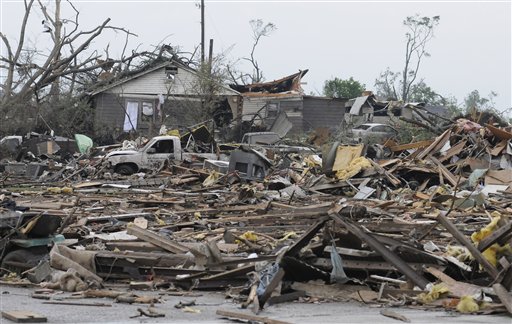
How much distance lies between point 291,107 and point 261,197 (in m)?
27.3

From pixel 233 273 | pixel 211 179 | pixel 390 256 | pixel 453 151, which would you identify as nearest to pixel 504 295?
pixel 390 256

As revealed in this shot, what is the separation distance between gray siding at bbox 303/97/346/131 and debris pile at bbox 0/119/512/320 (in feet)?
63.9

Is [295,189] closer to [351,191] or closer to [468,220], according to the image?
[351,191]

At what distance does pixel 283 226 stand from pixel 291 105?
32.2 metres

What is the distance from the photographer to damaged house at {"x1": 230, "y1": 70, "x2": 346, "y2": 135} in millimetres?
44000

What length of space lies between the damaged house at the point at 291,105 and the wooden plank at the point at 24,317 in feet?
119

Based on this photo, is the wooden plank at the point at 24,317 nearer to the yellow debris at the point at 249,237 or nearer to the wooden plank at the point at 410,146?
the yellow debris at the point at 249,237

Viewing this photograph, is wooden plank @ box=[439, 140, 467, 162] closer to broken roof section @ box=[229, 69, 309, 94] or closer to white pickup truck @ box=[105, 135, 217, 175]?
white pickup truck @ box=[105, 135, 217, 175]

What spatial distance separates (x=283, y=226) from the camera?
40.7 feet

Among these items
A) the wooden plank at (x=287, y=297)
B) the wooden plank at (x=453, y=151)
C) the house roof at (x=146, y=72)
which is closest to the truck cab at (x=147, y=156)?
the wooden plank at (x=453, y=151)

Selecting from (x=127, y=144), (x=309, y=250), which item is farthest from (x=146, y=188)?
(x=309, y=250)

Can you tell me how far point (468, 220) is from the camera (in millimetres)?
13492

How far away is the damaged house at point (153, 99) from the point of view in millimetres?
39656

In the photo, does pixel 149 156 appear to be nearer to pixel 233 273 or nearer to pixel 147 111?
pixel 147 111
